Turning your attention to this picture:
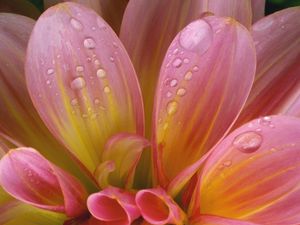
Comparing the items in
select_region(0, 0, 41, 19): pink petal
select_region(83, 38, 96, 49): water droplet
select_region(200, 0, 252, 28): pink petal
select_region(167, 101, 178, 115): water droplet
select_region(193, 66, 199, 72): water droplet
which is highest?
select_region(83, 38, 96, 49): water droplet

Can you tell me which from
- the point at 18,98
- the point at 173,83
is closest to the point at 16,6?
the point at 18,98

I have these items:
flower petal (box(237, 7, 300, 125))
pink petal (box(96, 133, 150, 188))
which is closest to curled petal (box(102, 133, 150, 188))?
pink petal (box(96, 133, 150, 188))

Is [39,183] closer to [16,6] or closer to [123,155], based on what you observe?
[123,155]

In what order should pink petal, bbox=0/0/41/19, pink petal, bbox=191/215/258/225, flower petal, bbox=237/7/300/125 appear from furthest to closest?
1. pink petal, bbox=0/0/41/19
2. flower petal, bbox=237/7/300/125
3. pink petal, bbox=191/215/258/225

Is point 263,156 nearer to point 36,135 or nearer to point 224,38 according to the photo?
point 224,38

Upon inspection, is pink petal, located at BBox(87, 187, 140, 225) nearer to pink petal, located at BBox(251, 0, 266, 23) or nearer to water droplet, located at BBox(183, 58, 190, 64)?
water droplet, located at BBox(183, 58, 190, 64)
